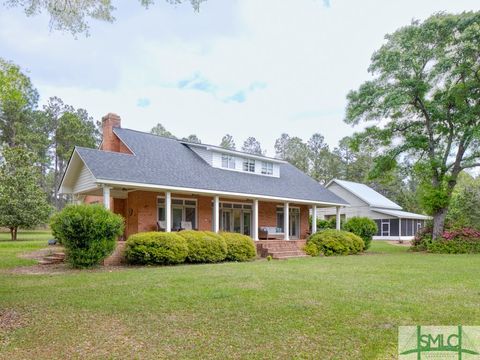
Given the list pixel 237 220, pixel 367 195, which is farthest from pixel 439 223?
pixel 367 195

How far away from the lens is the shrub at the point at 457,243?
68.9 feet

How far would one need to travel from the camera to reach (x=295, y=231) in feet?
83.5

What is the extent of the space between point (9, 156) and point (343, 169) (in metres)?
45.0

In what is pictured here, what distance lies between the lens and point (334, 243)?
19.7m

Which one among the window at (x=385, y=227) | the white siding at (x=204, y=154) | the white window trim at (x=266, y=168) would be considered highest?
the white siding at (x=204, y=154)

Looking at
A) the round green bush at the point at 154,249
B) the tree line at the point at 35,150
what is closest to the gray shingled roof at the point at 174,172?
the round green bush at the point at 154,249

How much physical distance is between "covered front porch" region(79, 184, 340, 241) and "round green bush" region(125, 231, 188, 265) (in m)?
1.93

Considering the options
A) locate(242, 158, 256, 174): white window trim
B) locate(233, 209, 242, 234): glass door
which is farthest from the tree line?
locate(242, 158, 256, 174): white window trim

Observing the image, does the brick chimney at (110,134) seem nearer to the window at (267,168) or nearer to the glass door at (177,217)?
the glass door at (177,217)

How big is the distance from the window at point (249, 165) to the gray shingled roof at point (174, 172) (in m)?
0.61

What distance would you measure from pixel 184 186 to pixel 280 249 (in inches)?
226

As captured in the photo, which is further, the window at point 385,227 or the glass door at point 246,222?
the window at point 385,227

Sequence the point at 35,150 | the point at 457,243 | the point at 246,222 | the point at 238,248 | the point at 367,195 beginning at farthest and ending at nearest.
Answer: the point at 35,150 → the point at 367,195 → the point at 246,222 → the point at 457,243 → the point at 238,248

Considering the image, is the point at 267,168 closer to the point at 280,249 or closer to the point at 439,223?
the point at 280,249
